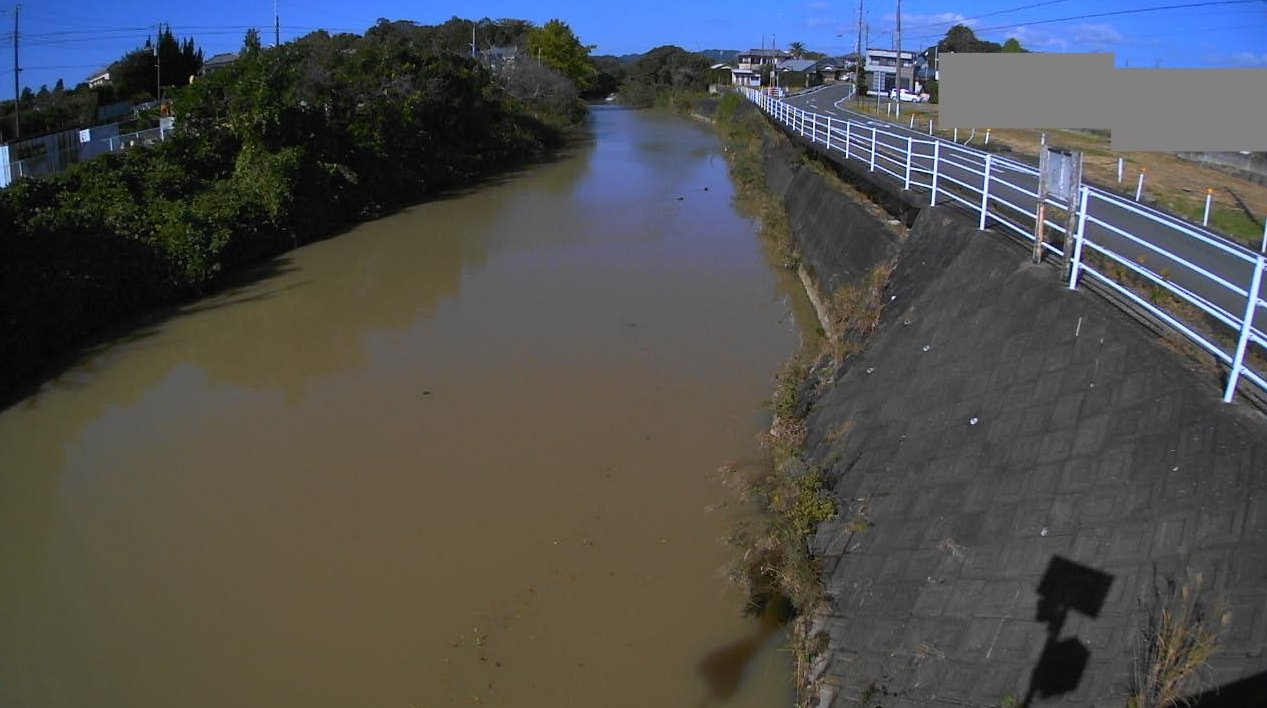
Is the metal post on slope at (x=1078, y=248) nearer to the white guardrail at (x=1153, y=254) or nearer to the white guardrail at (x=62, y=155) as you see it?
the white guardrail at (x=1153, y=254)

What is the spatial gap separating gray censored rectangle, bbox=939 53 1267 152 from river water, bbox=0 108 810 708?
5.02 m

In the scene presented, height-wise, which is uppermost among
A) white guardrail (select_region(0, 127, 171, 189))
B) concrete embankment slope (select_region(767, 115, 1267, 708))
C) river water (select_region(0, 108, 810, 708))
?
white guardrail (select_region(0, 127, 171, 189))

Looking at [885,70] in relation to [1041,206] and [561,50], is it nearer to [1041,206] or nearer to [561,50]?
[561,50]

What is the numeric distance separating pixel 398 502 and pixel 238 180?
1329 cm

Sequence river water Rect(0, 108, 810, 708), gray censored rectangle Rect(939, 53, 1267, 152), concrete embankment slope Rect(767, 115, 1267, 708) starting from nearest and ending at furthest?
concrete embankment slope Rect(767, 115, 1267, 708) < river water Rect(0, 108, 810, 708) < gray censored rectangle Rect(939, 53, 1267, 152)

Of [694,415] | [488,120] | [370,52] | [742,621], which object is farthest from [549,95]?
[742,621]

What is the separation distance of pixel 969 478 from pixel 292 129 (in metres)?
19.1

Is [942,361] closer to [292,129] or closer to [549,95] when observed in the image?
[292,129]

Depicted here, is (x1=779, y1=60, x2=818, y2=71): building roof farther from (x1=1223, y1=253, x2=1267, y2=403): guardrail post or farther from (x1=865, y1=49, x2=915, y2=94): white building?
(x1=1223, y1=253, x2=1267, y2=403): guardrail post

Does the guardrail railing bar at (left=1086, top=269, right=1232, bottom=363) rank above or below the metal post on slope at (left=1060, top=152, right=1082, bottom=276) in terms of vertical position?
below

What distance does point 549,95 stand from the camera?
158 feet

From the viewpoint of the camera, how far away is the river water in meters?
6.00

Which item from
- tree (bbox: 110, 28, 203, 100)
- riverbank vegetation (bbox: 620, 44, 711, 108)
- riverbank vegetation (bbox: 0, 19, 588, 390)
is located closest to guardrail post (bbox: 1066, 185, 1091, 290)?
riverbank vegetation (bbox: 0, 19, 588, 390)

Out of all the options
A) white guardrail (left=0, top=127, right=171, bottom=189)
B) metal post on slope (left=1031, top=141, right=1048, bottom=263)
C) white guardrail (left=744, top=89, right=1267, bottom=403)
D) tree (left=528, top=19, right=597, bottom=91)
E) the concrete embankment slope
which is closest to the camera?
the concrete embankment slope
